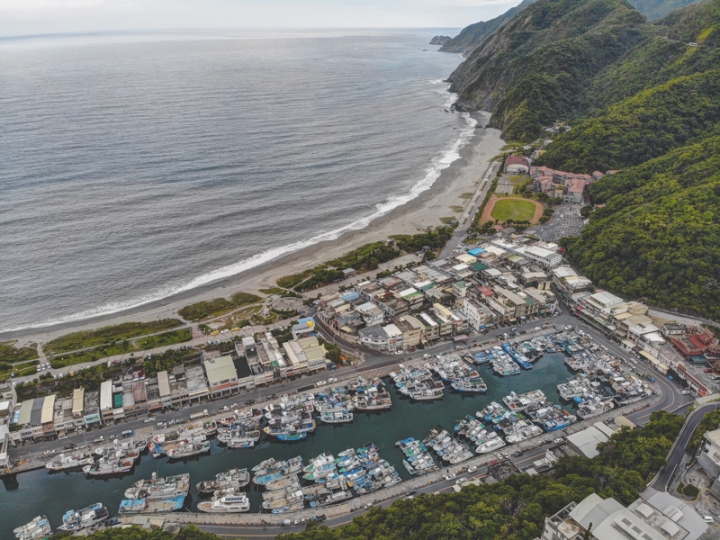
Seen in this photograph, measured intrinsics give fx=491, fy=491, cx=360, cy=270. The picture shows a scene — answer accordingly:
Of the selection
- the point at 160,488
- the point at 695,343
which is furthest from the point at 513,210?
the point at 160,488

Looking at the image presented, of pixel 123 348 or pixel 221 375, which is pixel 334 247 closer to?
pixel 221 375

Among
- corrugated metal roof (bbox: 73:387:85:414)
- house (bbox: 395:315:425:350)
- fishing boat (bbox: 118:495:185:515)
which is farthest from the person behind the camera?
house (bbox: 395:315:425:350)

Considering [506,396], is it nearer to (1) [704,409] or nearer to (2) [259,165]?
(1) [704,409]

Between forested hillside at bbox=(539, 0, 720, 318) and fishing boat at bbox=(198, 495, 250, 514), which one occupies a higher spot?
forested hillside at bbox=(539, 0, 720, 318)

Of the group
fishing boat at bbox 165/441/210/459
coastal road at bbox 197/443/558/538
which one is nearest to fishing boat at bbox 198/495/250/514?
coastal road at bbox 197/443/558/538

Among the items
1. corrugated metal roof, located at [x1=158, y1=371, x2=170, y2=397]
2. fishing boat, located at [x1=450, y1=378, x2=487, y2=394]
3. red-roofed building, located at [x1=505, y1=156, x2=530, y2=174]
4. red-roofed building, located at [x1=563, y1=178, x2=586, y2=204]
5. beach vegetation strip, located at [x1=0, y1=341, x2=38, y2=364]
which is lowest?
fishing boat, located at [x1=450, y1=378, x2=487, y2=394]

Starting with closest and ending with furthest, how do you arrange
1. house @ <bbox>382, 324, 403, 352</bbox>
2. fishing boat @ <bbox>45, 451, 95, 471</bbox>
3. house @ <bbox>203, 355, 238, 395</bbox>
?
fishing boat @ <bbox>45, 451, 95, 471</bbox>, house @ <bbox>203, 355, 238, 395</bbox>, house @ <bbox>382, 324, 403, 352</bbox>

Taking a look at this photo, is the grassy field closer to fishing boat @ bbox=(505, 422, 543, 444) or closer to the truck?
fishing boat @ bbox=(505, 422, 543, 444)
